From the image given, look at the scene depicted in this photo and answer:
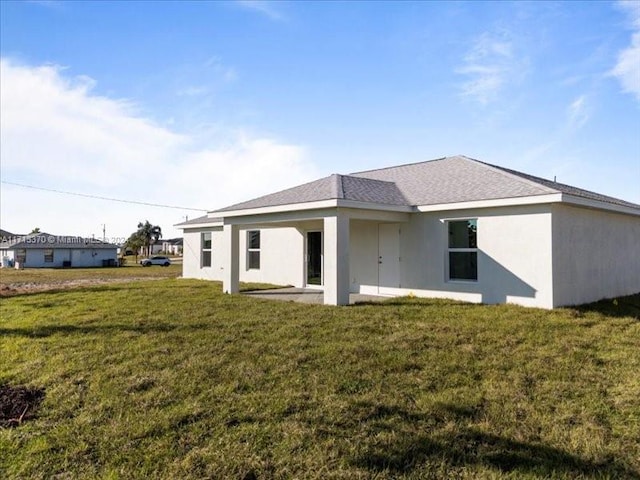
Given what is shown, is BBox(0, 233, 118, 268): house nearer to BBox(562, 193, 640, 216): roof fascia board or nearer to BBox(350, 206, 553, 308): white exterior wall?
BBox(350, 206, 553, 308): white exterior wall

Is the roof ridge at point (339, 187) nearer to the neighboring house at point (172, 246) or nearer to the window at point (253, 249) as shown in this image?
the window at point (253, 249)

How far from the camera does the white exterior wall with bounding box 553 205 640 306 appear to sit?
10375 millimetres

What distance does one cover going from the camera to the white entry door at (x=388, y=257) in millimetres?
13047

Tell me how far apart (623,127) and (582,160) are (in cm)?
214

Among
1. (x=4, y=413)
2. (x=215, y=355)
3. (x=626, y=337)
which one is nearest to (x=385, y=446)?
(x=215, y=355)

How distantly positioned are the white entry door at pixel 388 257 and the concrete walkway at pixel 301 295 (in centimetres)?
59

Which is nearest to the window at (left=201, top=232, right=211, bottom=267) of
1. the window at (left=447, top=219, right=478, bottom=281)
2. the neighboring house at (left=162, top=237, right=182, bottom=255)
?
the window at (left=447, top=219, right=478, bottom=281)

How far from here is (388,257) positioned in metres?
13.3

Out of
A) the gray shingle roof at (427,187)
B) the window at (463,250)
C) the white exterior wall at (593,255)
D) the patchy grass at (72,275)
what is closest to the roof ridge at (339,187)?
the gray shingle roof at (427,187)

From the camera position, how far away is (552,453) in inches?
147

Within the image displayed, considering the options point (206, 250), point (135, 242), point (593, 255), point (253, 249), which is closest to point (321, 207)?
point (253, 249)

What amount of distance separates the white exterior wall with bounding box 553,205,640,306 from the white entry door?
14.4 feet

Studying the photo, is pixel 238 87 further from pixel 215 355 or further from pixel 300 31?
pixel 215 355

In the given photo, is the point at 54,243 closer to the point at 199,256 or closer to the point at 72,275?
the point at 72,275
